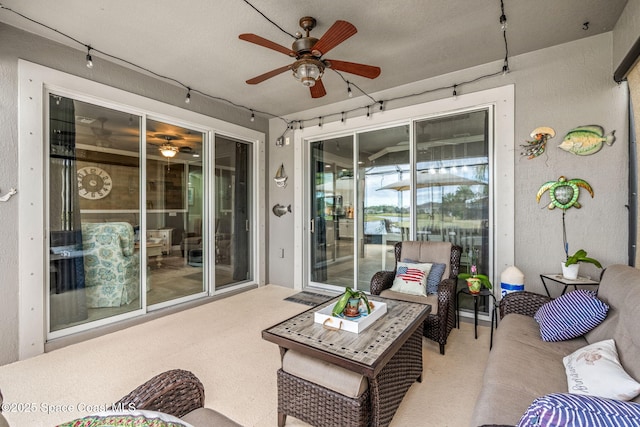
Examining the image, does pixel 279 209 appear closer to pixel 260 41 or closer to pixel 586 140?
pixel 260 41

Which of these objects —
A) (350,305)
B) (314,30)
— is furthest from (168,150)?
(350,305)

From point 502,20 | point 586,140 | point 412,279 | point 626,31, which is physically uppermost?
point 502,20

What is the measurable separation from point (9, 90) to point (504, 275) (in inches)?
184

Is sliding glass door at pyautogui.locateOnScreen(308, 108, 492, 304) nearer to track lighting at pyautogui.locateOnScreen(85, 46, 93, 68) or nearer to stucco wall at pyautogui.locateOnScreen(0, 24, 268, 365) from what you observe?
track lighting at pyautogui.locateOnScreen(85, 46, 93, 68)

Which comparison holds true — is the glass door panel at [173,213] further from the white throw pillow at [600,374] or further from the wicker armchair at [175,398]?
the white throw pillow at [600,374]

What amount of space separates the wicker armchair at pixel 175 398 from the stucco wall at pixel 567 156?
10.2 ft

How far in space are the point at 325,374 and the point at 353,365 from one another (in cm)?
21

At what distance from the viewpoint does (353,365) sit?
1.48 meters

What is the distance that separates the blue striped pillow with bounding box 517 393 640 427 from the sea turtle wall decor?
251 centimetres

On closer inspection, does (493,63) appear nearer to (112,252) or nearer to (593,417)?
(593,417)

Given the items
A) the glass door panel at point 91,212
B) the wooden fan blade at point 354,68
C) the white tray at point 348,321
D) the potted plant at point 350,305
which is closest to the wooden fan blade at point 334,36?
the wooden fan blade at point 354,68

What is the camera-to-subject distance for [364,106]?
13.6 feet

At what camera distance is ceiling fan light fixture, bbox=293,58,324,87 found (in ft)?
7.41

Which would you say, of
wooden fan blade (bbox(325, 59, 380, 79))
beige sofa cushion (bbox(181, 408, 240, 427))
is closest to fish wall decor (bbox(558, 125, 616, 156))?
wooden fan blade (bbox(325, 59, 380, 79))
